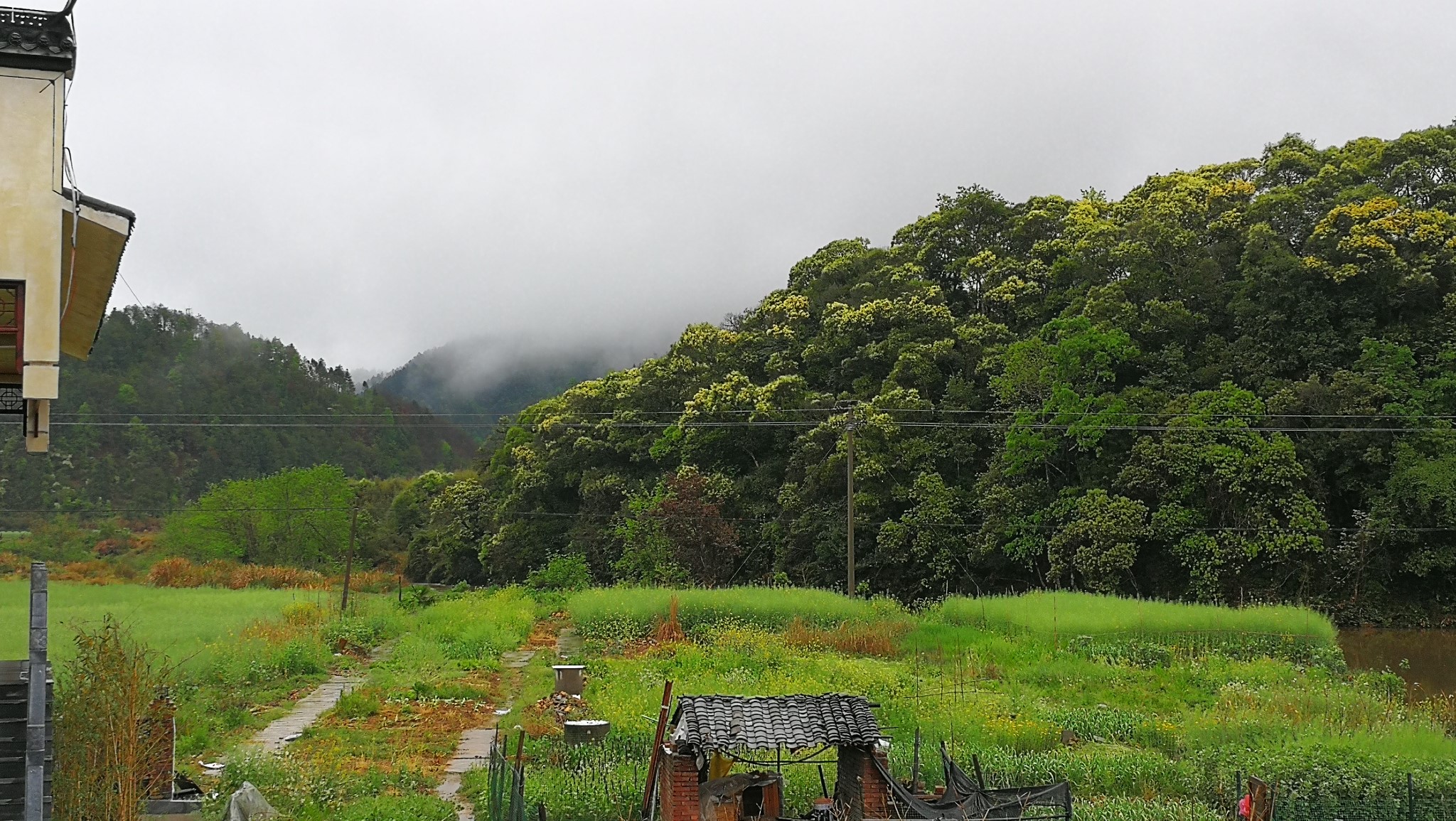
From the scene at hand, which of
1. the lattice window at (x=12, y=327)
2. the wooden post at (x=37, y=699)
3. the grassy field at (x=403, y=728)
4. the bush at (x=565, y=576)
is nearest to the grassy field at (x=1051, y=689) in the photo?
the grassy field at (x=403, y=728)

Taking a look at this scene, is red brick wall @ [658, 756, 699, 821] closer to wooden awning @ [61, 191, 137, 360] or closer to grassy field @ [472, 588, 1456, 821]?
grassy field @ [472, 588, 1456, 821]

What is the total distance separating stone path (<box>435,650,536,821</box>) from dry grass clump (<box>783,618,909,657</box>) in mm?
8588

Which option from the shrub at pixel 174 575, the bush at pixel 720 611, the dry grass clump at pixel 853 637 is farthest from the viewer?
the shrub at pixel 174 575

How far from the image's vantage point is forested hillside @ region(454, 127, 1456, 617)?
33.6 meters

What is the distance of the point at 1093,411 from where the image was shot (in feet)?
120

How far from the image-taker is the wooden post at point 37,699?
849cm

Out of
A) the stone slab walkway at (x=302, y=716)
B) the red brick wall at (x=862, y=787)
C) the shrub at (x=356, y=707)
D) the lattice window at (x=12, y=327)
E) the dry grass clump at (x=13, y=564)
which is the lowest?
the stone slab walkway at (x=302, y=716)

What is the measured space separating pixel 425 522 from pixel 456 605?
90.5 feet

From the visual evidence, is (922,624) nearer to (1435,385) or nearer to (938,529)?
(938,529)

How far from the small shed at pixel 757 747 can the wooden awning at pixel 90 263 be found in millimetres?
7107

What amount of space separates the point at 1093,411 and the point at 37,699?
3309 centimetres

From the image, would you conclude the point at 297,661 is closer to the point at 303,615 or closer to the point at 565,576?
the point at 303,615

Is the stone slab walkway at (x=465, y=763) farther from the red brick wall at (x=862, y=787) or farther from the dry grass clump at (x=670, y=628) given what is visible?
the dry grass clump at (x=670, y=628)

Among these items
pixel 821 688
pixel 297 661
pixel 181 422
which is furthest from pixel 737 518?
pixel 181 422
